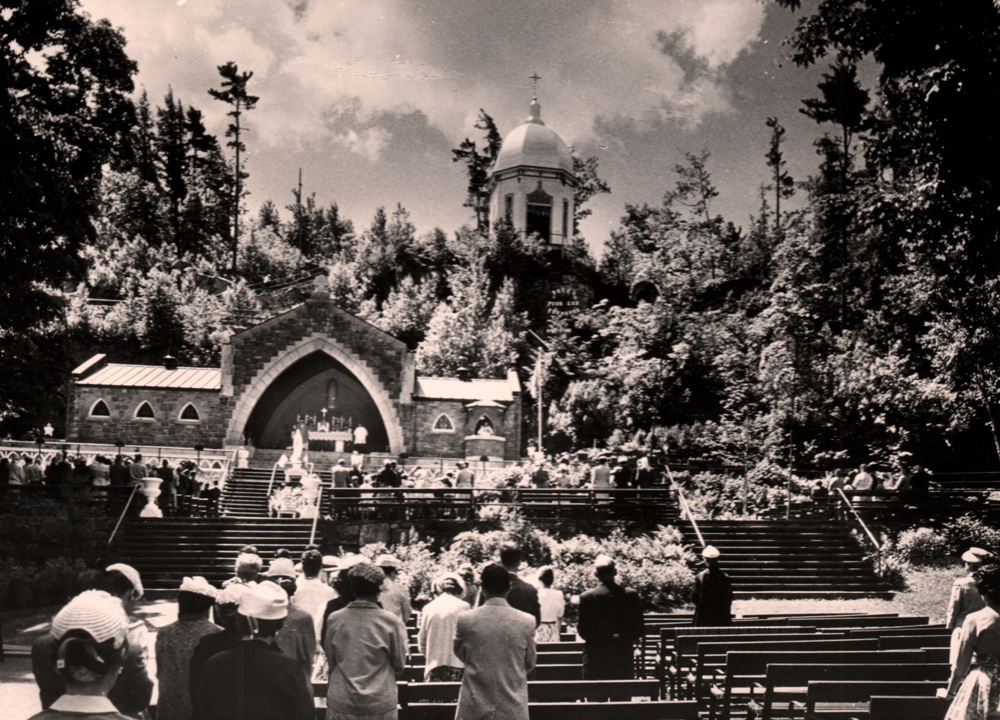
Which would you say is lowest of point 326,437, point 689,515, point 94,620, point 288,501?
point 94,620

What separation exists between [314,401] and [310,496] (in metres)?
12.1

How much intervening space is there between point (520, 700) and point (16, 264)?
53.9 ft

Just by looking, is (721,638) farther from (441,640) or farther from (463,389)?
(463,389)

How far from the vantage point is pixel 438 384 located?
34688 mm

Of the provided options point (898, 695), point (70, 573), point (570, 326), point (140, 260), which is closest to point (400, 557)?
point (70, 573)

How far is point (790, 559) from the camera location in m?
20.2

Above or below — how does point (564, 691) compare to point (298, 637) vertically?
below

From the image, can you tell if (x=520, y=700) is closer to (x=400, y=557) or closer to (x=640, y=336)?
(x=400, y=557)

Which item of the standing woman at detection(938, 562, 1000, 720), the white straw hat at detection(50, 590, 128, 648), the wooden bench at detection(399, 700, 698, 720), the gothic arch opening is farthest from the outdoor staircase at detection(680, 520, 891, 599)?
the white straw hat at detection(50, 590, 128, 648)

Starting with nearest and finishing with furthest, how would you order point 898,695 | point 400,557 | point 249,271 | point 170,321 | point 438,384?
1. point 898,695
2. point 400,557
3. point 438,384
4. point 170,321
5. point 249,271

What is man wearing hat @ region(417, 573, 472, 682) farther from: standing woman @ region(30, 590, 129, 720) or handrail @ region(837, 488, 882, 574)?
handrail @ region(837, 488, 882, 574)

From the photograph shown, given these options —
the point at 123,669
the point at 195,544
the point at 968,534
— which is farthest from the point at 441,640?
the point at 968,534

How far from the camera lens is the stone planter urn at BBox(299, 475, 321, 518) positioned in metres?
22.4

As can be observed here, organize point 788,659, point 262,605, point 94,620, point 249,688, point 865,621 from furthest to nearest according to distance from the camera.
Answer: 1. point 865,621
2. point 788,659
3. point 262,605
4. point 249,688
5. point 94,620
